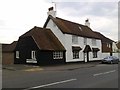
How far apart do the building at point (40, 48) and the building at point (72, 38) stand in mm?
969

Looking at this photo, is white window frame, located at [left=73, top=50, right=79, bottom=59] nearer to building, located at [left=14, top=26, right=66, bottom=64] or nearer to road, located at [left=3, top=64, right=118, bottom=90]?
building, located at [left=14, top=26, right=66, bottom=64]

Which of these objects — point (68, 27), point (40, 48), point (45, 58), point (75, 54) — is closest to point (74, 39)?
point (68, 27)

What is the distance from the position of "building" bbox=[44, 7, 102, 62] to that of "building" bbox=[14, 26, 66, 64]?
0.97 metres

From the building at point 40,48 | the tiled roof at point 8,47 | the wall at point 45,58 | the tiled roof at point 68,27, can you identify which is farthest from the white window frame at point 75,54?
A: the tiled roof at point 8,47

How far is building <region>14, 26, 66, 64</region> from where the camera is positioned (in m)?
34.4

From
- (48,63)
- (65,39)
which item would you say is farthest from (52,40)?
(48,63)

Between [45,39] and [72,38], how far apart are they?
17.8 feet

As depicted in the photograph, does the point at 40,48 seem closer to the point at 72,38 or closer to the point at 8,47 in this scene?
the point at 72,38

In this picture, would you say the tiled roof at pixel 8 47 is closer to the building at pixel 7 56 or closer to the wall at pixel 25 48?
the building at pixel 7 56

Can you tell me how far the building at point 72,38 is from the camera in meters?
39.0

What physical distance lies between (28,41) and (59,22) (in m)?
7.30

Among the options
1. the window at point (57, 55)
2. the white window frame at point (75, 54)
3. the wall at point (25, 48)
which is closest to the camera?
the wall at point (25, 48)

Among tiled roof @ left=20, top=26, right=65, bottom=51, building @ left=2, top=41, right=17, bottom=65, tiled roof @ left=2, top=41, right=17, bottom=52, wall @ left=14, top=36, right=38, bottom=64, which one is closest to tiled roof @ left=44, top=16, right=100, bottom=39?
tiled roof @ left=20, top=26, right=65, bottom=51

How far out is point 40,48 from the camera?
111 feet
